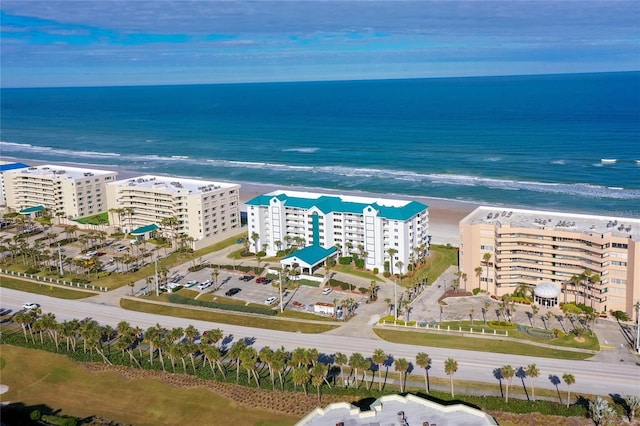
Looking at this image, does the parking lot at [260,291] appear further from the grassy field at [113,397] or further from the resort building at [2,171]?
the resort building at [2,171]

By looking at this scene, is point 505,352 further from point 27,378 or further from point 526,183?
point 526,183

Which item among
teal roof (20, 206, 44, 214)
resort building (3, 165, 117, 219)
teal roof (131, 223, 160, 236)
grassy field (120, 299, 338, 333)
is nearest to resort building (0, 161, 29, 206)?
resort building (3, 165, 117, 219)

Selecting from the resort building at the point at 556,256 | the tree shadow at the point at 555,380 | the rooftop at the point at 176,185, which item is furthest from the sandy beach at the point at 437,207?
the tree shadow at the point at 555,380

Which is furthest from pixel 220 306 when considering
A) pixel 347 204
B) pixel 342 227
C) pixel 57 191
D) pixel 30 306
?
pixel 57 191

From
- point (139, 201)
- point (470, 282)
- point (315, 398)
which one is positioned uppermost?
point (139, 201)

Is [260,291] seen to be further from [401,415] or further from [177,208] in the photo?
[401,415]

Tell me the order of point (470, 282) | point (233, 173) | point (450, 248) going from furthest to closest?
point (233, 173) < point (450, 248) < point (470, 282)

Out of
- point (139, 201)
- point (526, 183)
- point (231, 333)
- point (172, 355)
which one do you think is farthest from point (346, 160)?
point (172, 355)
